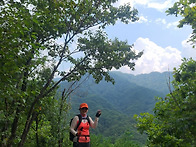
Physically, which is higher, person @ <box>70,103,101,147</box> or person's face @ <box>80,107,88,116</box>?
person's face @ <box>80,107,88,116</box>

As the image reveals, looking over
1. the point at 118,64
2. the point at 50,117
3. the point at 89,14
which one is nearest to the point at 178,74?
the point at 118,64

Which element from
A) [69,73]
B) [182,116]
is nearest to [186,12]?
[182,116]

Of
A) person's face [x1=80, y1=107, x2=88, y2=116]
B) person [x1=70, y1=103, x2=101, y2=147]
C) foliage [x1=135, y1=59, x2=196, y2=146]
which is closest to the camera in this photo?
foliage [x1=135, y1=59, x2=196, y2=146]

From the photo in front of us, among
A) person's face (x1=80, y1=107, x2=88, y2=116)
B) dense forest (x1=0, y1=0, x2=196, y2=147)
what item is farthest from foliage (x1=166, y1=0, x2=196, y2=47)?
person's face (x1=80, y1=107, x2=88, y2=116)

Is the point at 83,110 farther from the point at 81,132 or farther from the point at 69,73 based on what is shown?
the point at 69,73

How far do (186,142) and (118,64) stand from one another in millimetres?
6342

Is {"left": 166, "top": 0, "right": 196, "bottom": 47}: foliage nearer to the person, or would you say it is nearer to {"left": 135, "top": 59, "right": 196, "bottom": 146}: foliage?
{"left": 135, "top": 59, "right": 196, "bottom": 146}: foliage

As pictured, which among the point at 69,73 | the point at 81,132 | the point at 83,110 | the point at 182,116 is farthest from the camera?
the point at 69,73

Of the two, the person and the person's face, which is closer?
the person

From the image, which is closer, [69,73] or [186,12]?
[186,12]

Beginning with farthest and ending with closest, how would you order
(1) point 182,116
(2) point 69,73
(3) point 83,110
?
(2) point 69,73 < (3) point 83,110 < (1) point 182,116

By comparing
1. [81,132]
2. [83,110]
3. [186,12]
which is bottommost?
[81,132]

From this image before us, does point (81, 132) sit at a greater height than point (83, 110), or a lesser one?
lesser

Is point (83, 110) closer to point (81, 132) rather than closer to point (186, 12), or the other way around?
point (81, 132)
